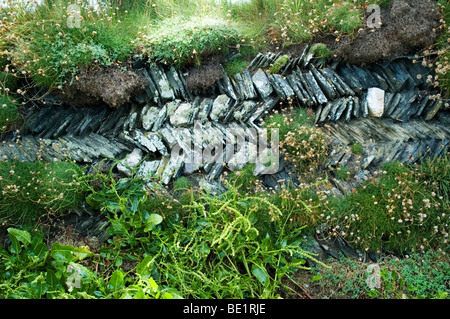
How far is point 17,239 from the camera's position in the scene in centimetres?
474

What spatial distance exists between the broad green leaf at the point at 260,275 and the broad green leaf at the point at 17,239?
111 inches

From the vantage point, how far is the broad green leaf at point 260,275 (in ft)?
15.3

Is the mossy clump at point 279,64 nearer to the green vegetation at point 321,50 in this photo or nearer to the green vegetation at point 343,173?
the green vegetation at point 321,50

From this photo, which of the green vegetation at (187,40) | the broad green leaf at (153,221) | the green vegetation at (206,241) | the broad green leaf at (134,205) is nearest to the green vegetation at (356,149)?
the green vegetation at (206,241)

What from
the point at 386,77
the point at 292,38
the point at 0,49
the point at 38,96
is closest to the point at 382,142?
the point at 386,77

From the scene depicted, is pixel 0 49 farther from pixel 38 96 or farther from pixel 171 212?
pixel 171 212

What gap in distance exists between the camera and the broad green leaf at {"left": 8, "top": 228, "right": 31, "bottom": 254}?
4.70 m

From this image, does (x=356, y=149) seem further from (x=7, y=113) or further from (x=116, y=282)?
(x=7, y=113)

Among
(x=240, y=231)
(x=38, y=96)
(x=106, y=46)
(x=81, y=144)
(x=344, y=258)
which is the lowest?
(x=344, y=258)

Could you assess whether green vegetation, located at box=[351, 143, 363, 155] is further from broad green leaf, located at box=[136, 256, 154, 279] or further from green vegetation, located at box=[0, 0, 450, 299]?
broad green leaf, located at box=[136, 256, 154, 279]

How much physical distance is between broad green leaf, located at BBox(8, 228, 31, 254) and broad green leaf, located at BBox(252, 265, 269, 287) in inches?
111

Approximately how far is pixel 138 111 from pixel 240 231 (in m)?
2.66

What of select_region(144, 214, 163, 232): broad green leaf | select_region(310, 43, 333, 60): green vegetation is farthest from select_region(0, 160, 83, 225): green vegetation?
select_region(310, 43, 333, 60): green vegetation

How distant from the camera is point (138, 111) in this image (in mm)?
6312
